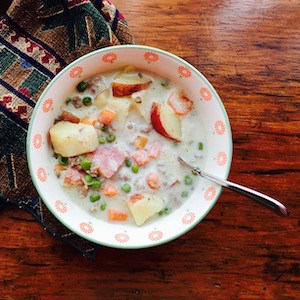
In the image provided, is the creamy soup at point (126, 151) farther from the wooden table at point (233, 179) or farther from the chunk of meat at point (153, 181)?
the wooden table at point (233, 179)

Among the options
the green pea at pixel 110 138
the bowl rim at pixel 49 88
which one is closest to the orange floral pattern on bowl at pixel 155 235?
the bowl rim at pixel 49 88

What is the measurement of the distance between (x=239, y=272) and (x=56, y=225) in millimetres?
755

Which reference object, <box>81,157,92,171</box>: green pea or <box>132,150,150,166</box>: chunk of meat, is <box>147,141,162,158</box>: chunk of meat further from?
<box>81,157,92,171</box>: green pea

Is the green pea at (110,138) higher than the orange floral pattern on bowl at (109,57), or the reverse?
the orange floral pattern on bowl at (109,57)

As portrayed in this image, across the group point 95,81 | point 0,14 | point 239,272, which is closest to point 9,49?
point 0,14

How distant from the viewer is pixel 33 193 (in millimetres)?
2012

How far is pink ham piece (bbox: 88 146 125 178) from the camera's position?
1.93m

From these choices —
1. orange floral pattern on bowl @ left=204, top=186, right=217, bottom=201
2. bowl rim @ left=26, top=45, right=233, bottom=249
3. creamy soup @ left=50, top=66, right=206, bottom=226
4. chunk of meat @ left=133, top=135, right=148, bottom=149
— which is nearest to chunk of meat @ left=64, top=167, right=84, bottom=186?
creamy soup @ left=50, top=66, right=206, bottom=226

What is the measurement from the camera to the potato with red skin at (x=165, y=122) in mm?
1917

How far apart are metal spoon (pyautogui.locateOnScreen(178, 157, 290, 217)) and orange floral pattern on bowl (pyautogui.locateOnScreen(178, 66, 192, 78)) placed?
1.02 ft

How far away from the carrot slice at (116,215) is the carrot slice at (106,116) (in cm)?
33

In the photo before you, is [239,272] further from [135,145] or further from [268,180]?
[135,145]

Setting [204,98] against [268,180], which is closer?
[204,98]

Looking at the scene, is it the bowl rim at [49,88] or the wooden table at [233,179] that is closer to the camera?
the bowl rim at [49,88]
